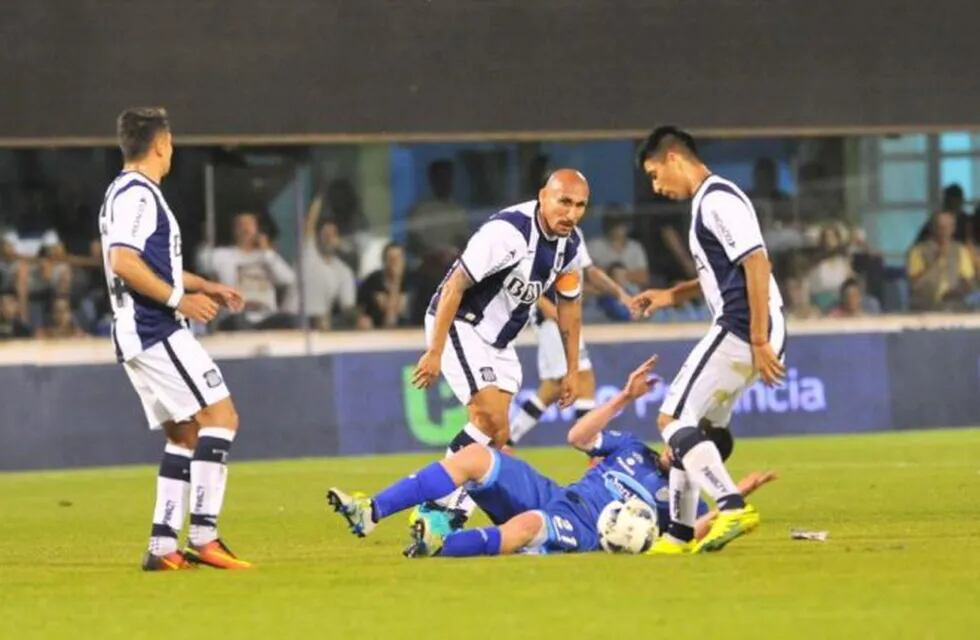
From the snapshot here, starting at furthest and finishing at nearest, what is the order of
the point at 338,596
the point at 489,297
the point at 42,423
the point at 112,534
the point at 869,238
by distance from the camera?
the point at 869,238, the point at 42,423, the point at 112,534, the point at 489,297, the point at 338,596

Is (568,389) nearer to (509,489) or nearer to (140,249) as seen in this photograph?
(509,489)

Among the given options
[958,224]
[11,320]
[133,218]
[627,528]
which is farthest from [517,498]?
[958,224]

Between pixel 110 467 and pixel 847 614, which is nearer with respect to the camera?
pixel 847 614

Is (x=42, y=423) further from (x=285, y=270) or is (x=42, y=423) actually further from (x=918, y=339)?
(x=918, y=339)

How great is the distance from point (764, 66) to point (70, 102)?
22.5ft

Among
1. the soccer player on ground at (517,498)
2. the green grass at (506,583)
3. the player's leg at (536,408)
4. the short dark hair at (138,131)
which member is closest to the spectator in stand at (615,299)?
the player's leg at (536,408)

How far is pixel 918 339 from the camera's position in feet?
81.8

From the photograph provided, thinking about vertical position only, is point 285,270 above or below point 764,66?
below

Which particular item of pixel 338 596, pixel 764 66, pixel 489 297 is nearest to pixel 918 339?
pixel 764 66

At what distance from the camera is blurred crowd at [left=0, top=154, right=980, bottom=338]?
2442cm

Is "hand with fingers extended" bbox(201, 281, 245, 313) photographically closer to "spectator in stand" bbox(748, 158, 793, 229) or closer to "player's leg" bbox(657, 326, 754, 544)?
"player's leg" bbox(657, 326, 754, 544)

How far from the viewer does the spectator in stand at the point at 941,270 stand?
26.3 m

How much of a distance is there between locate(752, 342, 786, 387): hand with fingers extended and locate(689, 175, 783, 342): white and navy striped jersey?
188 mm

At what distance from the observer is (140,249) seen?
1207 cm
